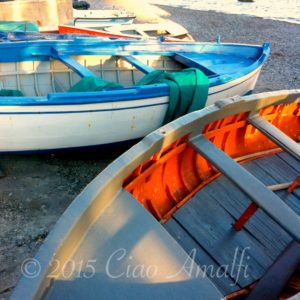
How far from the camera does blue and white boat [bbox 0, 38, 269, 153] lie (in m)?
5.19

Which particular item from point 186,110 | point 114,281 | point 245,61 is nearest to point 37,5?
point 245,61

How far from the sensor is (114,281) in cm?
241

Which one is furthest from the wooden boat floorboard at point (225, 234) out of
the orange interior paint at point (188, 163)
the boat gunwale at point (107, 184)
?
the boat gunwale at point (107, 184)

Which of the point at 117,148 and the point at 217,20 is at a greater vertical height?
the point at 117,148

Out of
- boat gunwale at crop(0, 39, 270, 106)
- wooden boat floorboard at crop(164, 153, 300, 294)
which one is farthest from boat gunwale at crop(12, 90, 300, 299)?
boat gunwale at crop(0, 39, 270, 106)

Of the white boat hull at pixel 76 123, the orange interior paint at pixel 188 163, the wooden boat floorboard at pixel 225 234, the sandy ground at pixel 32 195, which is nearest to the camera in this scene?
the wooden boat floorboard at pixel 225 234

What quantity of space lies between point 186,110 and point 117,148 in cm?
121

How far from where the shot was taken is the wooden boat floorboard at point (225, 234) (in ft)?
10.9

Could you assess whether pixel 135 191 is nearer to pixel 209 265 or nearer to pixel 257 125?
pixel 209 265

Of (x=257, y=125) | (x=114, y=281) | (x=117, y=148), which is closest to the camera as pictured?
(x=114, y=281)

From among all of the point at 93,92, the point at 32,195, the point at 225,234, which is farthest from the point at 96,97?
the point at 225,234

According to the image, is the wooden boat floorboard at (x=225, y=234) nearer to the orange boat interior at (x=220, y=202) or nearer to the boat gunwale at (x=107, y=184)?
the orange boat interior at (x=220, y=202)

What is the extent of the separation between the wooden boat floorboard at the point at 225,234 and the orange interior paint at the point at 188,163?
0.14 m

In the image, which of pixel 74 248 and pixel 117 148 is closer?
pixel 74 248
